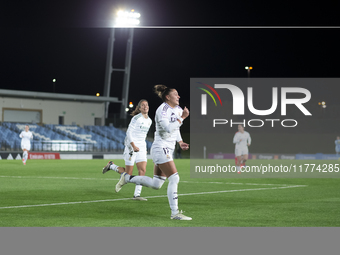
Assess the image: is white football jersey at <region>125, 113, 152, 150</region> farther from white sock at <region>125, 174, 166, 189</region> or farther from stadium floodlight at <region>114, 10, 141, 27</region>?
stadium floodlight at <region>114, 10, 141, 27</region>

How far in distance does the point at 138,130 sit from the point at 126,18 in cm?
4411

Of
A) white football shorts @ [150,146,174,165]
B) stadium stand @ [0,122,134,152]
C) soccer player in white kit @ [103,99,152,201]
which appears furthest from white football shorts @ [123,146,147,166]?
stadium stand @ [0,122,134,152]

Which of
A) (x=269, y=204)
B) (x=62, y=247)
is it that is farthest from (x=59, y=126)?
(x=62, y=247)

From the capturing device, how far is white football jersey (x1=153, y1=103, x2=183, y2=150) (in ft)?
29.1

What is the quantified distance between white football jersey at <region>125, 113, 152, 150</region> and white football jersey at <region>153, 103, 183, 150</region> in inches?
138

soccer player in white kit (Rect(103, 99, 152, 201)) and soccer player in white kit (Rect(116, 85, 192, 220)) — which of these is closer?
soccer player in white kit (Rect(116, 85, 192, 220))

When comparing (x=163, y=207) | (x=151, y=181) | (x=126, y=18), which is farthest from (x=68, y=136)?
(x=151, y=181)

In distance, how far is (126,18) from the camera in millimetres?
55344

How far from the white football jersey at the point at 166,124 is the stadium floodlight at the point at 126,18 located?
46.9 metres

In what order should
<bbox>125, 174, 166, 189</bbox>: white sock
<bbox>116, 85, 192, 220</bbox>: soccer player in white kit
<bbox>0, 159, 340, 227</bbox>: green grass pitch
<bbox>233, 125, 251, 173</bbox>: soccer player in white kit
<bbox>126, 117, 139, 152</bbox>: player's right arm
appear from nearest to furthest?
<bbox>0, 159, 340, 227</bbox>: green grass pitch
<bbox>116, 85, 192, 220</bbox>: soccer player in white kit
<bbox>125, 174, 166, 189</bbox>: white sock
<bbox>126, 117, 139, 152</bbox>: player's right arm
<bbox>233, 125, 251, 173</bbox>: soccer player in white kit

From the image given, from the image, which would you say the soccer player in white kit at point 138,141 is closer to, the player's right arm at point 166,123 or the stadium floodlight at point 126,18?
the player's right arm at point 166,123

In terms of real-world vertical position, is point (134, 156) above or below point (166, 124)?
below

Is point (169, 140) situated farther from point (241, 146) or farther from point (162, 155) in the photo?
point (241, 146)

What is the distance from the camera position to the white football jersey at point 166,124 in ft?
29.1
